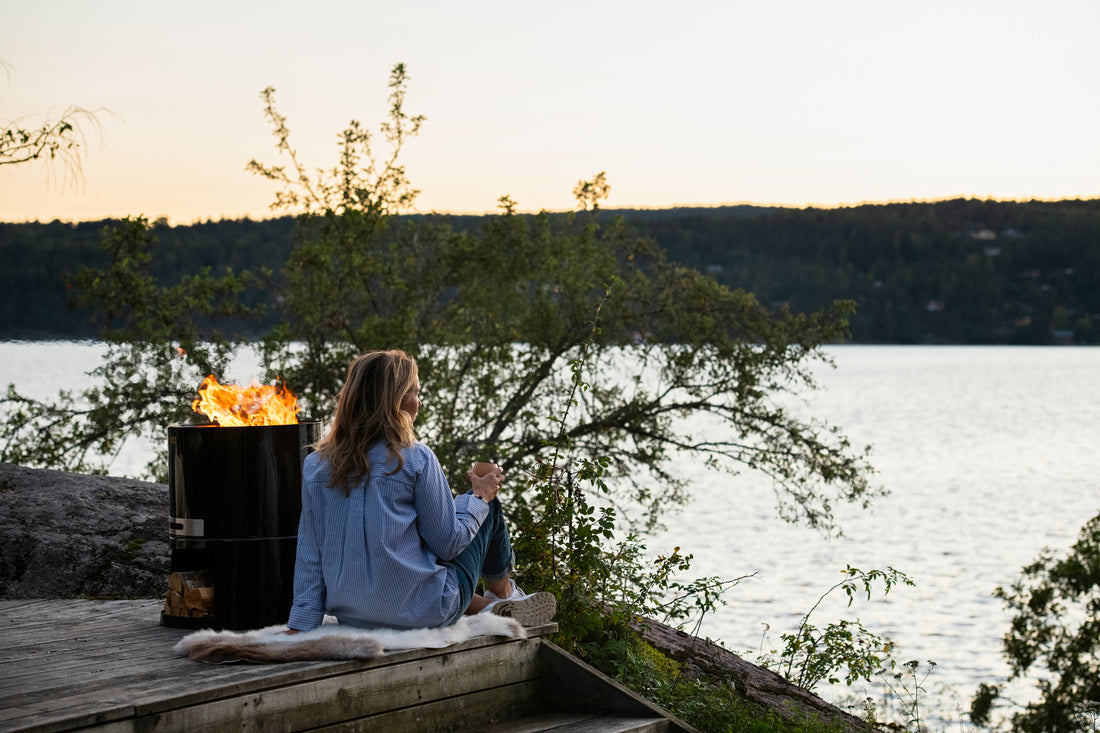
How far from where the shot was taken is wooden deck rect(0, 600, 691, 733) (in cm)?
378

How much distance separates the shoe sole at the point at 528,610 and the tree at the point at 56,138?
423cm

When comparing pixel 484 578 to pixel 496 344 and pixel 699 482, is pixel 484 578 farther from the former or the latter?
pixel 699 482

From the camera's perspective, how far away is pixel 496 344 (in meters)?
13.0

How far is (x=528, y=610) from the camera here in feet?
16.2

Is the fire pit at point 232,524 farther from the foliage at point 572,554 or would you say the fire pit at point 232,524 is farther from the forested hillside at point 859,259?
the forested hillside at point 859,259

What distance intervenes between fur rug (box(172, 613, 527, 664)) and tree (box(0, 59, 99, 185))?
388 centimetres

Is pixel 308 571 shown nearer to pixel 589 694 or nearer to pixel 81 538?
pixel 589 694

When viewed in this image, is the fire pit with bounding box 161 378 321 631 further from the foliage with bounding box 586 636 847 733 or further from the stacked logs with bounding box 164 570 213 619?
the foliage with bounding box 586 636 847 733

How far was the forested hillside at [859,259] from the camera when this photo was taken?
42.3 ft

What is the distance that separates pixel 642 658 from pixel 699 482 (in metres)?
26.8

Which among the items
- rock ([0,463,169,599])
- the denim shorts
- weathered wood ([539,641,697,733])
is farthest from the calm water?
the denim shorts

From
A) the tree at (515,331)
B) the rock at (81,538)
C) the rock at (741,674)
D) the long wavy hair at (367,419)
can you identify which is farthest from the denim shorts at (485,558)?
the tree at (515,331)

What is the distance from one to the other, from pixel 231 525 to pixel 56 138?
349 centimetres

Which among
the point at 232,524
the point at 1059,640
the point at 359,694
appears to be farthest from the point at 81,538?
the point at 1059,640
